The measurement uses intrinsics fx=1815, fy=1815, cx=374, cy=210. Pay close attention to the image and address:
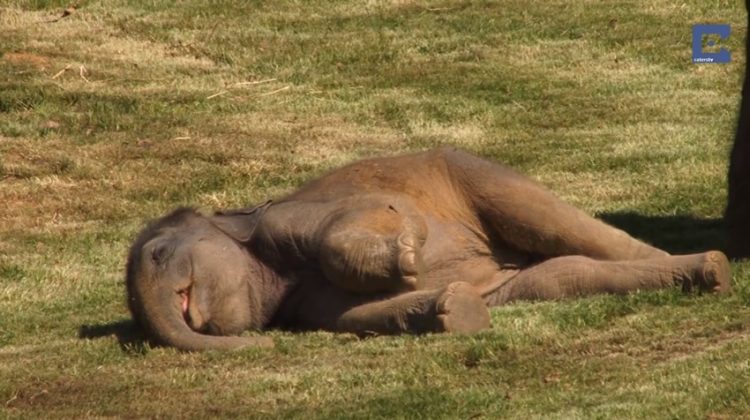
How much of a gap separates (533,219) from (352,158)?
566cm

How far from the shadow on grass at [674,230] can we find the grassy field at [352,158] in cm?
3

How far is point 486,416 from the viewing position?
274 inches

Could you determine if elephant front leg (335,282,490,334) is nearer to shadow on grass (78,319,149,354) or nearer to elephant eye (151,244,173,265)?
elephant eye (151,244,173,265)

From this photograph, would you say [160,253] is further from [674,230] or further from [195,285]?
[674,230]

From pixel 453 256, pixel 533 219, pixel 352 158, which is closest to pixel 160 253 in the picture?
pixel 453 256

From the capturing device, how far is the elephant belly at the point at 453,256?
9109mm

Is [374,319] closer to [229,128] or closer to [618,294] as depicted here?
[618,294]

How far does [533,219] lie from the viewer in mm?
9000

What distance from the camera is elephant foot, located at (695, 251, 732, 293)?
27.3 ft

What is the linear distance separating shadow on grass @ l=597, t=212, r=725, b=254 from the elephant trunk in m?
2.91

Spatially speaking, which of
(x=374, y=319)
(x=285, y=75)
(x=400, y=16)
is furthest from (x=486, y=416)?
(x=400, y=16)

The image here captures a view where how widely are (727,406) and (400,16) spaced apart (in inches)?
504
